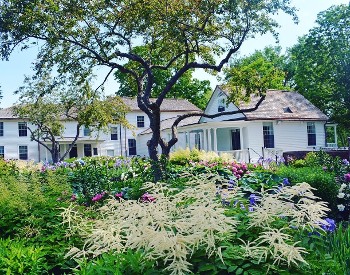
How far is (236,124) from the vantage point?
1124 inches

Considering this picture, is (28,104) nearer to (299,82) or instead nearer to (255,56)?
(299,82)

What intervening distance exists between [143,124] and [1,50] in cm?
3061

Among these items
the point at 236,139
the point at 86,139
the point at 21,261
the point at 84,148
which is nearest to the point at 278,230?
the point at 21,261

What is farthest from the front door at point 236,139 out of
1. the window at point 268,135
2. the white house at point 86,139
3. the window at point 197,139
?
the white house at point 86,139

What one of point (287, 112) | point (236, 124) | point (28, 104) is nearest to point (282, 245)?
point (236, 124)

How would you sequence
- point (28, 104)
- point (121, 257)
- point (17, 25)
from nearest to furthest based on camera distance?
1. point (121, 257)
2. point (17, 25)
3. point (28, 104)

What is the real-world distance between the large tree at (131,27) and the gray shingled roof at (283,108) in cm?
1432

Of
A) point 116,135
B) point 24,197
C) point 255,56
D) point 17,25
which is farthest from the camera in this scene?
point 255,56

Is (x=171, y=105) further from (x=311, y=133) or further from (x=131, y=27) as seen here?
(x=131, y=27)

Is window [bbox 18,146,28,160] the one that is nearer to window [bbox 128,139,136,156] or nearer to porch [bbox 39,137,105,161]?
porch [bbox 39,137,105,161]

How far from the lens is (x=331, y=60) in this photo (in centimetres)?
3741

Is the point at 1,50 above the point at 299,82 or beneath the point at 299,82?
beneath

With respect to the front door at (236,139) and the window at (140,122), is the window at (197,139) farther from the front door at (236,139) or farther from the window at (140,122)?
the window at (140,122)

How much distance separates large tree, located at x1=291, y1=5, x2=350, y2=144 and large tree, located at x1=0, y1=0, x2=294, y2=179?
25.2 meters
